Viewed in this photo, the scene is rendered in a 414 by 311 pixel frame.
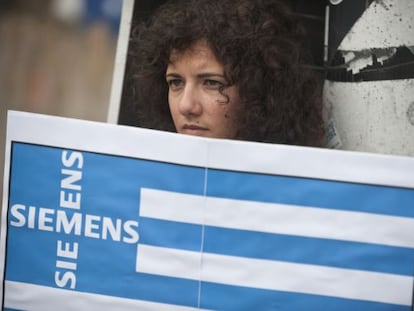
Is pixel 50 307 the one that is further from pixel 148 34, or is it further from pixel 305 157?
pixel 148 34

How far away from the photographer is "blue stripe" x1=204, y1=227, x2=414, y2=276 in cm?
121

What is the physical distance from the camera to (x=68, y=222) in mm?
1316

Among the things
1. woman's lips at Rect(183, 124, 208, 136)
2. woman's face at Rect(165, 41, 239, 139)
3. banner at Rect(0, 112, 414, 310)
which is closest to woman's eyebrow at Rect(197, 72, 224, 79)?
woman's face at Rect(165, 41, 239, 139)

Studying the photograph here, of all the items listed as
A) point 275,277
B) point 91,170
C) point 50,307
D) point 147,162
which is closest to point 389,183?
point 275,277

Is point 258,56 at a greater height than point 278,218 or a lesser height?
greater

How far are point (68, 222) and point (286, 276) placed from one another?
0.49 metres

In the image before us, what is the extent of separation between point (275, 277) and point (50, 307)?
0.51 m

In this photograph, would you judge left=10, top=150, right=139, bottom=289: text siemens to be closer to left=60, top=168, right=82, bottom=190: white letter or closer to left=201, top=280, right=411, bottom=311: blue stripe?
left=60, top=168, right=82, bottom=190: white letter

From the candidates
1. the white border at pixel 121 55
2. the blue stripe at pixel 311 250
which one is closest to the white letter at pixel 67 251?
the blue stripe at pixel 311 250

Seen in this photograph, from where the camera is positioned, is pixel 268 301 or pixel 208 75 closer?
pixel 268 301

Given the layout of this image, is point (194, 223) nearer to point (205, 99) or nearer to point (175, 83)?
point (205, 99)

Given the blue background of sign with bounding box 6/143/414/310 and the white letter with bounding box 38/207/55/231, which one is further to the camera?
the white letter with bounding box 38/207/55/231

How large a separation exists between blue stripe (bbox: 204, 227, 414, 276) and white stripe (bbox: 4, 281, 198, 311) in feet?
0.56

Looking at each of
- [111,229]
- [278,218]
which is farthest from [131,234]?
[278,218]
